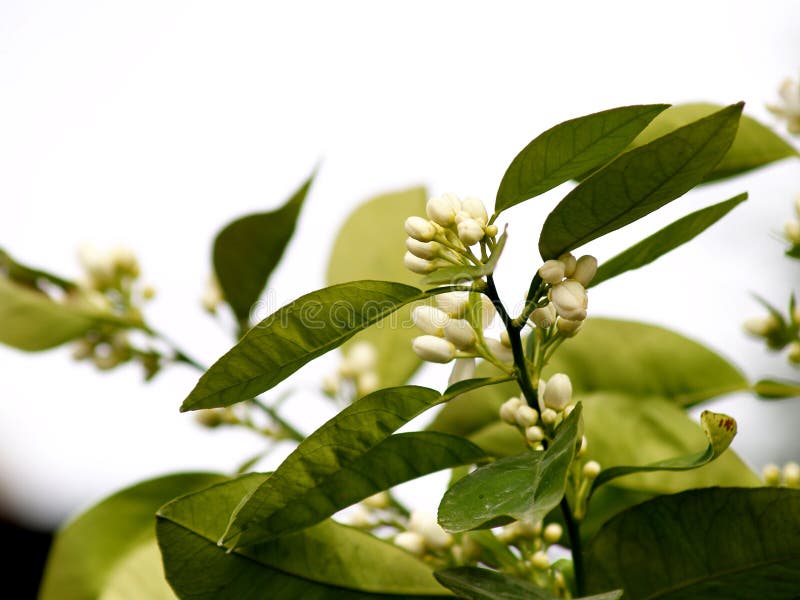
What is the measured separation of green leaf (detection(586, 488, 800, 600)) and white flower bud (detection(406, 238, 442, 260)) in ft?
0.61

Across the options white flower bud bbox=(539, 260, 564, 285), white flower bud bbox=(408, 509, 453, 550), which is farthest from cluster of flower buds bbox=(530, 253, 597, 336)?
white flower bud bbox=(408, 509, 453, 550)

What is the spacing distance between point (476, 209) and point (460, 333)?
0.08m

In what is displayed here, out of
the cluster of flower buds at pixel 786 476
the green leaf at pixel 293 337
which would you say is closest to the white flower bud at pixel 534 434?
the green leaf at pixel 293 337

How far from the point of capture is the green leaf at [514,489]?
44 cm

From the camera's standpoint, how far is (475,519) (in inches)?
17.6

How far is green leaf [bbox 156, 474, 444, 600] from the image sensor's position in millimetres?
517

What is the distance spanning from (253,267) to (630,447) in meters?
0.48

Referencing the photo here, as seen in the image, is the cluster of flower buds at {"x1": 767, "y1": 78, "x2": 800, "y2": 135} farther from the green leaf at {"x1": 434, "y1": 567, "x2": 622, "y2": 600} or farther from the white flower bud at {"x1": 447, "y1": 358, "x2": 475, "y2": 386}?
the green leaf at {"x1": 434, "y1": 567, "x2": 622, "y2": 600}

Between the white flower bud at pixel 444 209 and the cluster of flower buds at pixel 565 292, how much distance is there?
8cm

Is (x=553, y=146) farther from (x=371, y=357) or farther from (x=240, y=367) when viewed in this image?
(x=371, y=357)

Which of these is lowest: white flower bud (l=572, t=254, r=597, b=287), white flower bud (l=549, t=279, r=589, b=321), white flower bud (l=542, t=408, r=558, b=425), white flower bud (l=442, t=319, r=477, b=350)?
white flower bud (l=542, t=408, r=558, b=425)

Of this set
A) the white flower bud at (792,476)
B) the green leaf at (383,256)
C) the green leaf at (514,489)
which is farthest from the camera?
the green leaf at (383,256)

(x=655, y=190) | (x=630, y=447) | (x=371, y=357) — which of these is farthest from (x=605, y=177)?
(x=371, y=357)

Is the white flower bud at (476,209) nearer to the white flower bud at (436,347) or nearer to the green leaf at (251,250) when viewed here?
the white flower bud at (436,347)
